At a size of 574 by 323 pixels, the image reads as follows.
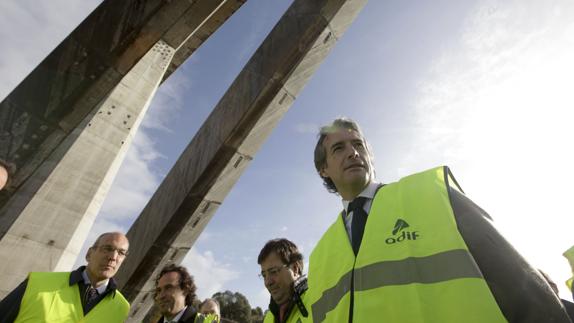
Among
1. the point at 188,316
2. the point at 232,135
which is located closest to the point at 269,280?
the point at 188,316

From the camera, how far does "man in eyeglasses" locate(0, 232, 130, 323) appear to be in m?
2.38

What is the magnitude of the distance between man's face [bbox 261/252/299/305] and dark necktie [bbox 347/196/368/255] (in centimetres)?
159

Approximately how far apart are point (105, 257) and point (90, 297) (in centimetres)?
34

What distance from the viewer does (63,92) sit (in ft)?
11.1

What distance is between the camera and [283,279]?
2871 millimetres

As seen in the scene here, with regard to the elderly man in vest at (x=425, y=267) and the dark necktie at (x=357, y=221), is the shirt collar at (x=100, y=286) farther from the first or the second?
the dark necktie at (x=357, y=221)

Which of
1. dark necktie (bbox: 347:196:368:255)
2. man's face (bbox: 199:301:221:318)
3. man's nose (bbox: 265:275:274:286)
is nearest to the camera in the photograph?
dark necktie (bbox: 347:196:368:255)

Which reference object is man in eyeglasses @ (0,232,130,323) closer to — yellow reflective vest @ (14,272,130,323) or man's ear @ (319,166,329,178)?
yellow reflective vest @ (14,272,130,323)

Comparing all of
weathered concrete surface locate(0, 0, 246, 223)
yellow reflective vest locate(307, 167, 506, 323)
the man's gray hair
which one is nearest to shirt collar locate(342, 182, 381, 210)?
yellow reflective vest locate(307, 167, 506, 323)

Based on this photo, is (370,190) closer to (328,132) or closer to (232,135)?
(328,132)

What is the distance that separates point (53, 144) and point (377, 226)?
376 centimetres

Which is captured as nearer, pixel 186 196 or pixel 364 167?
pixel 364 167

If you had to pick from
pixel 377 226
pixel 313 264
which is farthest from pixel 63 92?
pixel 377 226

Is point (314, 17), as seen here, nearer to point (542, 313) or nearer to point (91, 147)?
point (91, 147)
